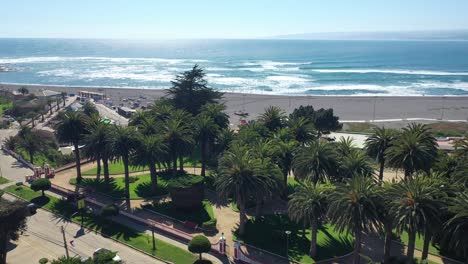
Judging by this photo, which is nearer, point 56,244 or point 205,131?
point 56,244

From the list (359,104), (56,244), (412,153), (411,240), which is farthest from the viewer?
(359,104)

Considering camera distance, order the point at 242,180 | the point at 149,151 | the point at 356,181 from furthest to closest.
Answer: the point at 149,151 → the point at 242,180 → the point at 356,181

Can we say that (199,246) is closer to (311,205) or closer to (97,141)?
(311,205)

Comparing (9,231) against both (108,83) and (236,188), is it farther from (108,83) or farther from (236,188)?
(108,83)

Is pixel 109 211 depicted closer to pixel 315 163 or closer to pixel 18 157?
pixel 315 163

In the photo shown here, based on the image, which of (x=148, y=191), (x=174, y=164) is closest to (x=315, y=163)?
(x=174, y=164)

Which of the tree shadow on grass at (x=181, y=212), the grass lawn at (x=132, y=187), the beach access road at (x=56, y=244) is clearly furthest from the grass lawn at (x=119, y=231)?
the grass lawn at (x=132, y=187)

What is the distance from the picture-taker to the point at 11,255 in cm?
4181

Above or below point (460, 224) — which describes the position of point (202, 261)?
below

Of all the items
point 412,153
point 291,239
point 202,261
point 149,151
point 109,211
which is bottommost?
point 202,261

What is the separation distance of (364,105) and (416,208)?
344 ft

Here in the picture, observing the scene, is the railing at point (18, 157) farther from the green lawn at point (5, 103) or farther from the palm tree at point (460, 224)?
the palm tree at point (460, 224)

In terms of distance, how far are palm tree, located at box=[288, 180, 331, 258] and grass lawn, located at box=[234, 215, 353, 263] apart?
1.63 m

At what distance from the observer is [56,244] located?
44.1m
